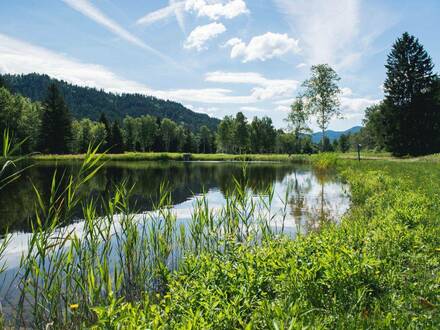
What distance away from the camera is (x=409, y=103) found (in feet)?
154

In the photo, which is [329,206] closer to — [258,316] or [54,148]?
[258,316]

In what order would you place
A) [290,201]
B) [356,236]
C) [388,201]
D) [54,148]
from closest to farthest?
[356,236]
[388,201]
[290,201]
[54,148]

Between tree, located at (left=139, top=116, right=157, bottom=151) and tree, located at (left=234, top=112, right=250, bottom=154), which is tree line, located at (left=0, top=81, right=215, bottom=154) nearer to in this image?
tree, located at (left=139, top=116, right=157, bottom=151)

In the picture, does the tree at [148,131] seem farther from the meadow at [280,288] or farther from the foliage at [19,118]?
the meadow at [280,288]

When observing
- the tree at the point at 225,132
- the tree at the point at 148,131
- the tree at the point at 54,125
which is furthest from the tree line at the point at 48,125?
the tree at the point at 225,132

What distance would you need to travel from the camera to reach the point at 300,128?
82125 millimetres

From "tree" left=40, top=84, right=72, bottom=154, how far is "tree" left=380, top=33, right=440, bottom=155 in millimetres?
57557

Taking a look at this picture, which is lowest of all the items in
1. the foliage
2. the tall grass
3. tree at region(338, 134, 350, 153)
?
the tall grass

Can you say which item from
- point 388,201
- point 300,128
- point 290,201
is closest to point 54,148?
point 300,128

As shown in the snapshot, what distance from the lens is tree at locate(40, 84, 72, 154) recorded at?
219 ft

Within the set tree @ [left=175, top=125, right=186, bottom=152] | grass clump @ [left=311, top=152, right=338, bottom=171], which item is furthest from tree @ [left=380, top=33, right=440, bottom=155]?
tree @ [left=175, top=125, right=186, bottom=152]

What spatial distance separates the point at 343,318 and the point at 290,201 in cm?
1386

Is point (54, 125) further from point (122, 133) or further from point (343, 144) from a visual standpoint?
point (343, 144)

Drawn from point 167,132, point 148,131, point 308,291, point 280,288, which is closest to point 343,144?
point 167,132
